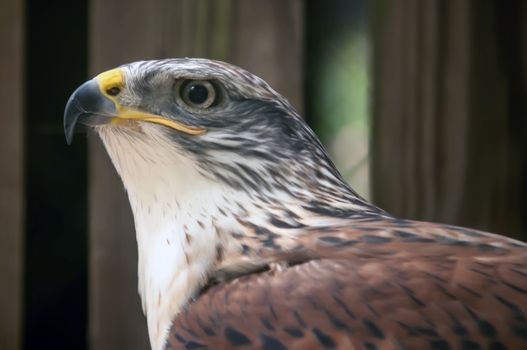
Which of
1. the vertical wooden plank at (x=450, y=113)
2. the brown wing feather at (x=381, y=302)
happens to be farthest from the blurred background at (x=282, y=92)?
the brown wing feather at (x=381, y=302)

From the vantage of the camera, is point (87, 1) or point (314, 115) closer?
point (314, 115)

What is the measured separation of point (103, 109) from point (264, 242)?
1.72 feet

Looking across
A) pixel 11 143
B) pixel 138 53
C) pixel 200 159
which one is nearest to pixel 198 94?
pixel 200 159

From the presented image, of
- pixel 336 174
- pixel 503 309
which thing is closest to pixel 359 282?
pixel 503 309

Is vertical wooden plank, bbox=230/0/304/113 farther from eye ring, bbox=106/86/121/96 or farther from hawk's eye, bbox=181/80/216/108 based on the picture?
eye ring, bbox=106/86/121/96

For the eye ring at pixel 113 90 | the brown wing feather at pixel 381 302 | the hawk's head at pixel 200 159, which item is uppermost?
the eye ring at pixel 113 90

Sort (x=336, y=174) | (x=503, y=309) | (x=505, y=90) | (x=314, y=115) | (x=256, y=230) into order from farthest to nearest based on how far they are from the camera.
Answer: (x=314, y=115), (x=505, y=90), (x=336, y=174), (x=256, y=230), (x=503, y=309)

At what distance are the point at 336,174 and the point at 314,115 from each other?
2.16 feet

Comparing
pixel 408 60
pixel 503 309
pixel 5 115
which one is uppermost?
pixel 408 60

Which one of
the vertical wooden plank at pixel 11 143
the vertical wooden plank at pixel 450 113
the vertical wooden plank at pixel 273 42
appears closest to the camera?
the vertical wooden plank at pixel 450 113

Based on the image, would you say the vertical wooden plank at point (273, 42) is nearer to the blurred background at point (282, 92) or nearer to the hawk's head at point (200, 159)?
the blurred background at point (282, 92)

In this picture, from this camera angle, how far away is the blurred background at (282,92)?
2.96 metres

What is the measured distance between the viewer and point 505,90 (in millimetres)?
2955

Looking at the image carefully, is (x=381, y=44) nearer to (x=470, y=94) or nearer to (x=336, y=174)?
(x=470, y=94)
